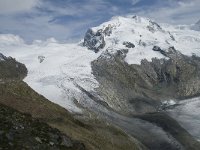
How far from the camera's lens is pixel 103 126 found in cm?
13800

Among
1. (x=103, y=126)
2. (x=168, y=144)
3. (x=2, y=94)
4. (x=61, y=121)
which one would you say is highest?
(x=2, y=94)

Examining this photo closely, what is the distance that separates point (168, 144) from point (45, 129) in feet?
478

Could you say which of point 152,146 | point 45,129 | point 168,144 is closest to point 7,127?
point 45,129

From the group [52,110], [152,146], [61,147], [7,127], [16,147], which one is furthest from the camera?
[152,146]

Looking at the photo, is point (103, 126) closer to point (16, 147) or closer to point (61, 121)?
point (61, 121)

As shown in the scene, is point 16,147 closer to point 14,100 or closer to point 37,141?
point 37,141

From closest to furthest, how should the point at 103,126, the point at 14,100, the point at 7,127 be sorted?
the point at 7,127 → the point at 14,100 → the point at 103,126

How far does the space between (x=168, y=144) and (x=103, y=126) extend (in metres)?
55.5

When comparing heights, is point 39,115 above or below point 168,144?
above

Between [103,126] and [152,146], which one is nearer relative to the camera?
[103,126]

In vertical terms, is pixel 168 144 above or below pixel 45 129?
below

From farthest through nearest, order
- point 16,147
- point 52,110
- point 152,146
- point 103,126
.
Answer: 1. point 152,146
2. point 103,126
3. point 52,110
4. point 16,147

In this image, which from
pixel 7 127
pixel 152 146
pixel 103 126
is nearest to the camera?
pixel 7 127

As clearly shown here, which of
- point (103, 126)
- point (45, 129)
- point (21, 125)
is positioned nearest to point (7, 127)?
point (21, 125)
